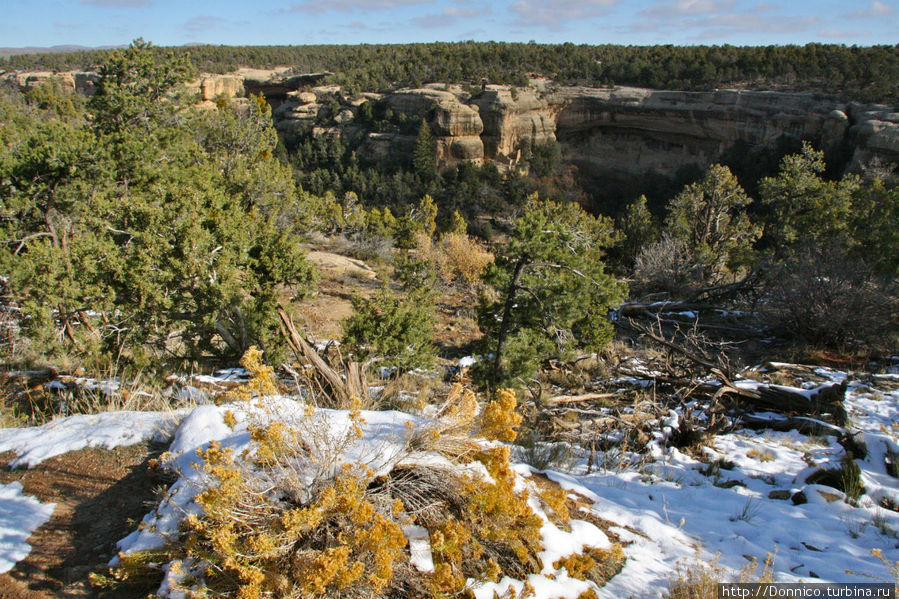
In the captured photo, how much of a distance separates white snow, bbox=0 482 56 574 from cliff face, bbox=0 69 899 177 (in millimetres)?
39049

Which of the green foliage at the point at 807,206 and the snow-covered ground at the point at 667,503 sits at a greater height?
the green foliage at the point at 807,206

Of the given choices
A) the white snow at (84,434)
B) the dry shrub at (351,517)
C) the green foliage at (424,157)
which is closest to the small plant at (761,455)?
the dry shrub at (351,517)

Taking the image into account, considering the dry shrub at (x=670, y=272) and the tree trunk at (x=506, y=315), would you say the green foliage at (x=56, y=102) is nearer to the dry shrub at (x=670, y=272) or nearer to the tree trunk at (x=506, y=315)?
the dry shrub at (x=670, y=272)

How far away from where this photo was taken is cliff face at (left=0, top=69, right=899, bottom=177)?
36844mm

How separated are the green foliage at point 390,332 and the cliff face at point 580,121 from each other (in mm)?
35105

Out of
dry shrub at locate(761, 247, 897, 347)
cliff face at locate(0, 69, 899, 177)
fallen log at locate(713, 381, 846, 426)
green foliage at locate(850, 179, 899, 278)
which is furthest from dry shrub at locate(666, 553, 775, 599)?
cliff face at locate(0, 69, 899, 177)

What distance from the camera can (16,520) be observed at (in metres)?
2.20

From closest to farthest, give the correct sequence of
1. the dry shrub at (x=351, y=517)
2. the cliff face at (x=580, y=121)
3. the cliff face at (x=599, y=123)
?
the dry shrub at (x=351, y=517) < the cliff face at (x=599, y=123) < the cliff face at (x=580, y=121)

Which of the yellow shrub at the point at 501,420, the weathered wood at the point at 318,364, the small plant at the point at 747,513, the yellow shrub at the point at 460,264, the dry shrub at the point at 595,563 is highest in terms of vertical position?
the yellow shrub at the point at 501,420

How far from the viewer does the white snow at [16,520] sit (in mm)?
1994

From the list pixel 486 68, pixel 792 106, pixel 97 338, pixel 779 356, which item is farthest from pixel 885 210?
pixel 486 68

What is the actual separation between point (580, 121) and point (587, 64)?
860cm

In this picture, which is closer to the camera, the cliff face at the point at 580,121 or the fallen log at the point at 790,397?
the fallen log at the point at 790,397

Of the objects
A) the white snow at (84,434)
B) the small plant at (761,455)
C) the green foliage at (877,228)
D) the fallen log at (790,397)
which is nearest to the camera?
the white snow at (84,434)
